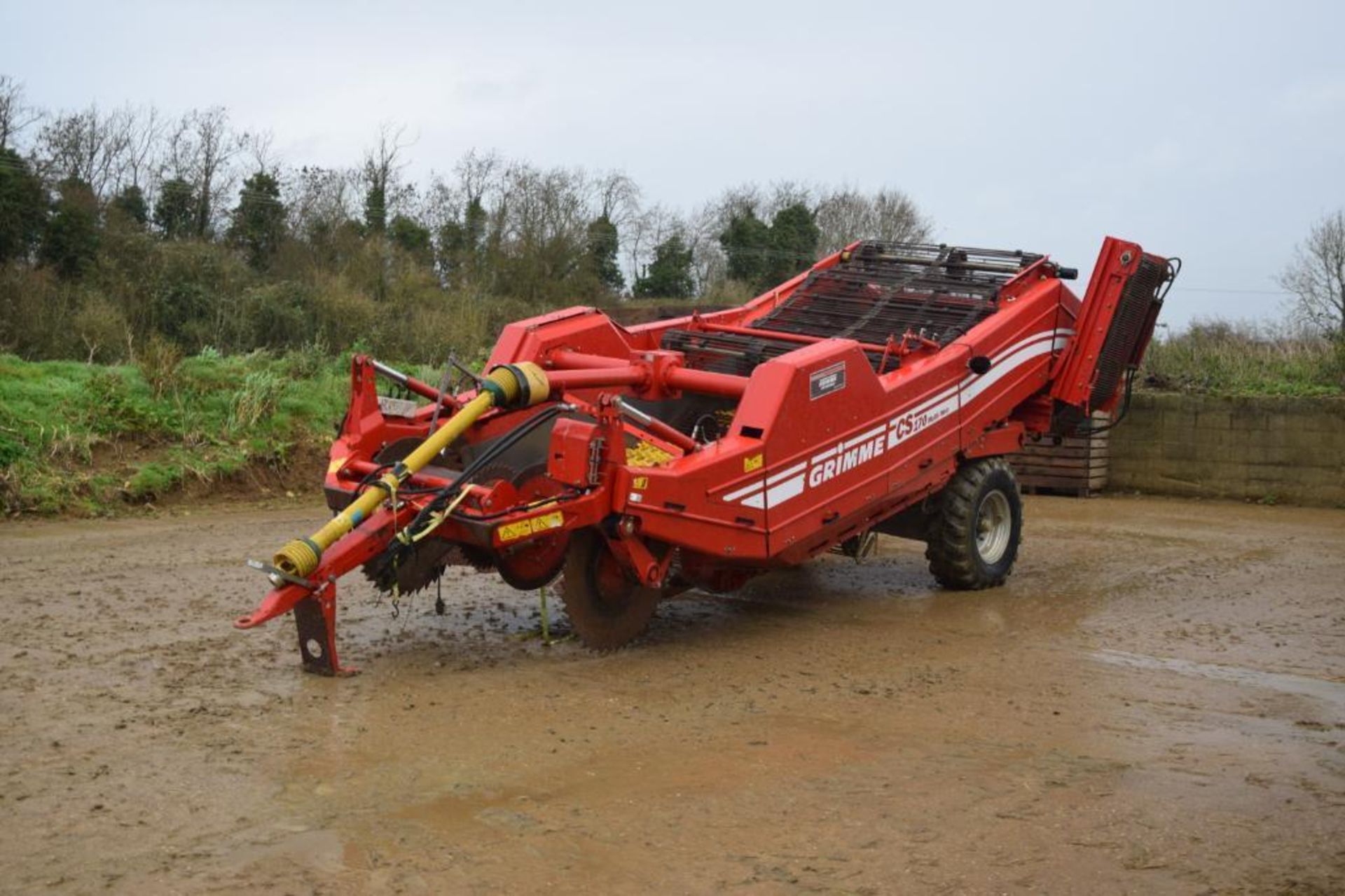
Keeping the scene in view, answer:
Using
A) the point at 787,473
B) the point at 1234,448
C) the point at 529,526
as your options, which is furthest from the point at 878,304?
the point at 1234,448

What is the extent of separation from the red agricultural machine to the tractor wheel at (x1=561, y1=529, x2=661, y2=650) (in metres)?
0.01

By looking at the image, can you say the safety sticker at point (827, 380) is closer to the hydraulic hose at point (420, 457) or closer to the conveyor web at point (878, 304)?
the conveyor web at point (878, 304)

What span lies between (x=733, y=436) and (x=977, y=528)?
291 centimetres

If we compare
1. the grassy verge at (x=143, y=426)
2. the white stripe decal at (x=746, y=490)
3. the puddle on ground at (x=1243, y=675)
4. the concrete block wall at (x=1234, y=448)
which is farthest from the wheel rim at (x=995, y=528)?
the grassy verge at (x=143, y=426)

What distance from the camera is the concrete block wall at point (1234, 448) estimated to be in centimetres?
1551

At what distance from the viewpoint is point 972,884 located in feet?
15.5

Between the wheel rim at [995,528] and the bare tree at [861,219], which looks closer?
the wheel rim at [995,528]

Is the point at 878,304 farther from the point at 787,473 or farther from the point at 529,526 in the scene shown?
the point at 529,526

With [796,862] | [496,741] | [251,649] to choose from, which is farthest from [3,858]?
[251,649]

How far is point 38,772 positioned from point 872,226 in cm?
3514

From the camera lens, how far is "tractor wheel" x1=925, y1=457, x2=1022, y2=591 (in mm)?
9828

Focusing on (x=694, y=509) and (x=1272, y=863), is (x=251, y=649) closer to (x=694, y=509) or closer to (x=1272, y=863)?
(x=694, y=509)

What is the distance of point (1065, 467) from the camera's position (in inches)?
637

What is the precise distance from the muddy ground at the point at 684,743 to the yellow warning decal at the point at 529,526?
2.51 feet
